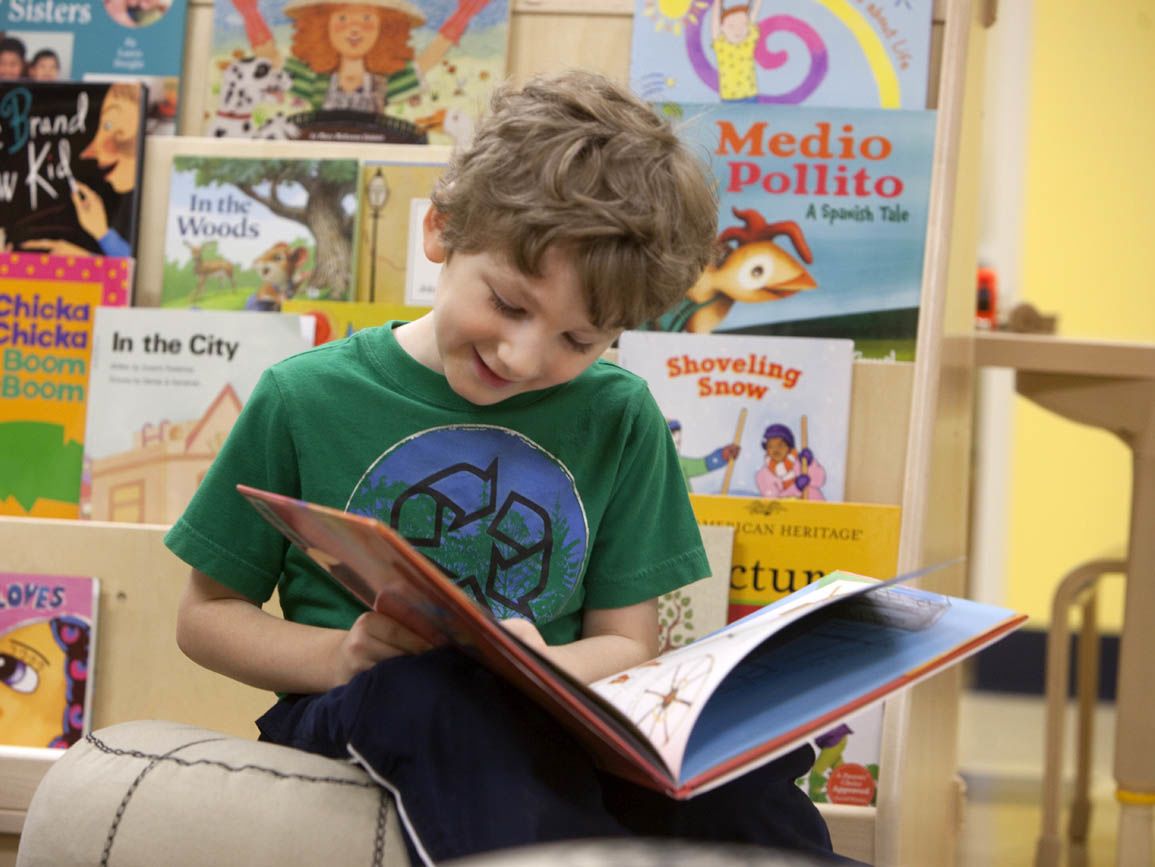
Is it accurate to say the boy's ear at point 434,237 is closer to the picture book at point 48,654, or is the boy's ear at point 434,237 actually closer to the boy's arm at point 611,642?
the boy's arm at point 611,642

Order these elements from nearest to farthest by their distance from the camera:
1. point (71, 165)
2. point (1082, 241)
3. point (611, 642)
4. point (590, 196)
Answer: point (590, 196)
point (611, 642)
point (71, 165)
point (1082, 241)

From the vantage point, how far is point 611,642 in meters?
0.91

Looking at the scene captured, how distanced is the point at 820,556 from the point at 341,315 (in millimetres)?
516

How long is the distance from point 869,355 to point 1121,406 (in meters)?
0.53

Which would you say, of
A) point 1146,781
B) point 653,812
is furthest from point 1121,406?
point 653,812

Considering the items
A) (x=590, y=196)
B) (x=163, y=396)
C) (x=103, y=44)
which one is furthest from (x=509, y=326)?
(x=103, y=44)

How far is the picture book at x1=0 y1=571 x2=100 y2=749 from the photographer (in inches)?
50.4

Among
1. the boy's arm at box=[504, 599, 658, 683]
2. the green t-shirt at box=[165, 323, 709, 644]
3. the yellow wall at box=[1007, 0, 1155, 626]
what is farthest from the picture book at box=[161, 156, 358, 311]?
the yellow wall at box=[1007, 0, 1155, 626]

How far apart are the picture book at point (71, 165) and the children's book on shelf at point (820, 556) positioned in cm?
66

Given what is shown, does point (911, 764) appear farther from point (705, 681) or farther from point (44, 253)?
point (44, 253)

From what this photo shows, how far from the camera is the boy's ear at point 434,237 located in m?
0.88

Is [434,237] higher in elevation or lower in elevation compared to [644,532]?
higher

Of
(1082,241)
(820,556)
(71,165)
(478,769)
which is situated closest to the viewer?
(478,769)

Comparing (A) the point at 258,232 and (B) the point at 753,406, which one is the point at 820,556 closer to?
(B) the point at 753,406
